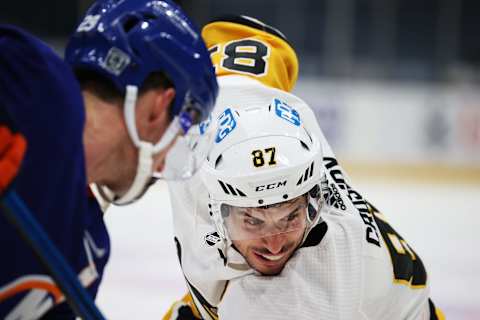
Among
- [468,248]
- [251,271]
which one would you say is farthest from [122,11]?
[468,248]

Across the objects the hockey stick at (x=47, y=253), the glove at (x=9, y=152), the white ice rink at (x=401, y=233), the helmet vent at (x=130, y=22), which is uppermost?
the helmet vent at (x=130, y=22)

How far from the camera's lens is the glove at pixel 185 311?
8.31 feet

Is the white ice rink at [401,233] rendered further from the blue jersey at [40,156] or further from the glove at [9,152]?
the glove at [9,152]

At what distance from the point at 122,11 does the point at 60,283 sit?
0.54 meters

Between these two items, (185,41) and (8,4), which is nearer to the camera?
(185,41)

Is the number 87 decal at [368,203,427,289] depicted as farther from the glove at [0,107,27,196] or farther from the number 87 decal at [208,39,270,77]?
the glove at [0,107,27,196]

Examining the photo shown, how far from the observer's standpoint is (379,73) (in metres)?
8.99

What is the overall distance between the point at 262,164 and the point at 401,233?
3.15m

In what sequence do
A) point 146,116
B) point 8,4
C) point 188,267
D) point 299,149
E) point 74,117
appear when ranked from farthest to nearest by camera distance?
point 8,4
point 188,267
point 299,149
point 146,116
point 74,117

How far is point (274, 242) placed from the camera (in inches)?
82.2

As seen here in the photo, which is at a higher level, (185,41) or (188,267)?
(185,41)

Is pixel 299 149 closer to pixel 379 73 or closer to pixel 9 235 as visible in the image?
pixel 9 235

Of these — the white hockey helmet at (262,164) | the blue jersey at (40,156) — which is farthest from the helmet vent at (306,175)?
the blue jersey at (40,156)

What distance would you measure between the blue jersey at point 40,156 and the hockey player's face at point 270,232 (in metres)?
0.80
